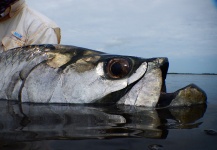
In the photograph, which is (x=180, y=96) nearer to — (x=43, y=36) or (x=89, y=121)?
(x=89, y=121)

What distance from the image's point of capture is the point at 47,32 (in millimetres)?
3861

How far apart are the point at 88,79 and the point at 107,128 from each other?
91cm

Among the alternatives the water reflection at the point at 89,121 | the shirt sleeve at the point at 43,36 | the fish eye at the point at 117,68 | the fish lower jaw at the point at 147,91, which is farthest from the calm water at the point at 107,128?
the shirt sleeve at the point at 43,36

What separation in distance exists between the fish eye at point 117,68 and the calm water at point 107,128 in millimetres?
317

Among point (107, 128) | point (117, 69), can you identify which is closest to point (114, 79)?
point (117, 69)

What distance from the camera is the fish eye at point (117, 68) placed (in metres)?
2.28

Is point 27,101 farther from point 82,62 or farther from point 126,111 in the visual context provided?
point 126,111

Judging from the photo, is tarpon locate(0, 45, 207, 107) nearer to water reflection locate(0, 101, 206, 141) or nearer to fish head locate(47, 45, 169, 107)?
fish head locate(47, 45, 169, 107)

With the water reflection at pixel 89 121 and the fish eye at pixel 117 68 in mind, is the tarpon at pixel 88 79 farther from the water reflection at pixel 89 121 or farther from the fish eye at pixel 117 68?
the water reflection at pixel 89 121

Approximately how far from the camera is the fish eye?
2283 mm

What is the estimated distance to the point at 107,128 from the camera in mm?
1476

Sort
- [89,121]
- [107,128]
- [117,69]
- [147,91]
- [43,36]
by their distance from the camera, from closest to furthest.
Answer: [107,128]
[89,121]
[147,91]
[117,69]
[43,36]

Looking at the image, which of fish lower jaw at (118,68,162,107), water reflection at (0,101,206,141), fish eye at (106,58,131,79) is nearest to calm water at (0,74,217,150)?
water reflection at (0,101,206,141)

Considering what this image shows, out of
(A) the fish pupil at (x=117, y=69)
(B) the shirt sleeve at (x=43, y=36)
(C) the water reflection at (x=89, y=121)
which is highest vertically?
(B) the shirt sleeve at (x=43, y=36)
